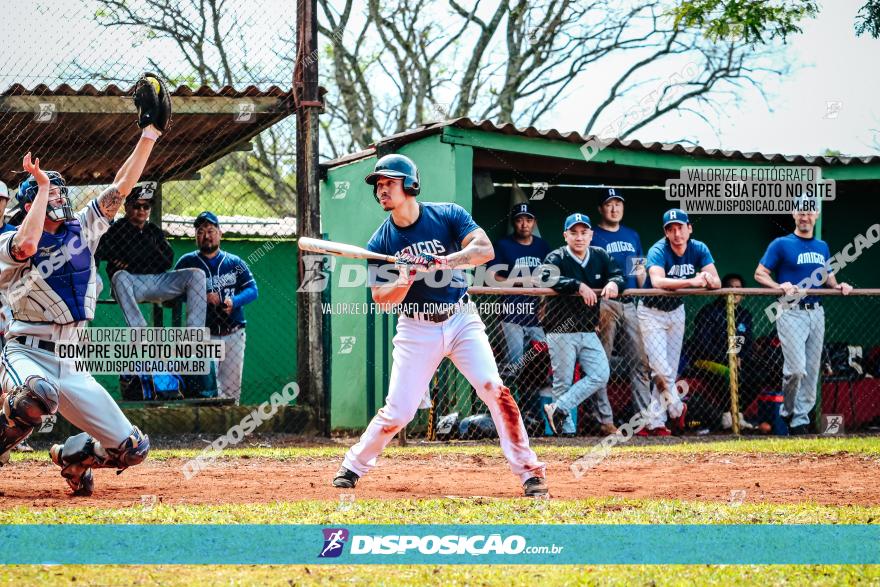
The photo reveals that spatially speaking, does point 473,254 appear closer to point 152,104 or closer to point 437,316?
point 437,316

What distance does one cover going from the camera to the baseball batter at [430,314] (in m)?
6.09

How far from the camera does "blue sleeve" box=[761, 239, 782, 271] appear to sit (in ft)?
36.2

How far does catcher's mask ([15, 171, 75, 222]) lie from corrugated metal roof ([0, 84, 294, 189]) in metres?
3.98

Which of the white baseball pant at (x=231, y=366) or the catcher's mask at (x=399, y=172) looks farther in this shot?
the white baseball pant at (x=231, y=366)

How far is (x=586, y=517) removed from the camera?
17.0 feet

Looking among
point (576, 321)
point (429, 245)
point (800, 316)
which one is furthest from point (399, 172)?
point (800, 316)

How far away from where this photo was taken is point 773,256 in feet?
36.3

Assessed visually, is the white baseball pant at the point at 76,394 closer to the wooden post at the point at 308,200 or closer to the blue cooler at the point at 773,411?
the wooden post at the point at 308,200

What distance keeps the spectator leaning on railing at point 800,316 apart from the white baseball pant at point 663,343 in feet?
3.70

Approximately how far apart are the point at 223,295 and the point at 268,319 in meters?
4.62

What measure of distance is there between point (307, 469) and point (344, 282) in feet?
12.8

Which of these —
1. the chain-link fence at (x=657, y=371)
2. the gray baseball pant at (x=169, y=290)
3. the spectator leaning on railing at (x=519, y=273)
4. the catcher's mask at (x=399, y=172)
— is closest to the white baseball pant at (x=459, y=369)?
the catcher's mask at (x=399, y=172)

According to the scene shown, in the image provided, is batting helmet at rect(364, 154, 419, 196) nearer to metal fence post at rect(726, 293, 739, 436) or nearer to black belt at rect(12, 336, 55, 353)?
black belt at rect(12, 336, 55, 353)

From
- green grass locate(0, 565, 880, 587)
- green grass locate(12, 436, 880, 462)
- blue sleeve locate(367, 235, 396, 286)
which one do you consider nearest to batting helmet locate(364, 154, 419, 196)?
blue sleeve locate(367, 235, 396, 286)
